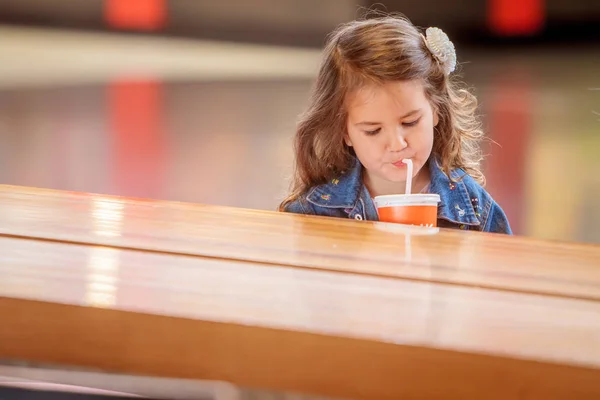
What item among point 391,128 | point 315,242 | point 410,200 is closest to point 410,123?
point 391,128

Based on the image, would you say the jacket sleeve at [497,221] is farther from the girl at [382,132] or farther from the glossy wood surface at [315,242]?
the glossy wood surface at [315,242]

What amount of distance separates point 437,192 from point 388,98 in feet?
0.58

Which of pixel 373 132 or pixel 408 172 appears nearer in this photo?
pixel 408 172

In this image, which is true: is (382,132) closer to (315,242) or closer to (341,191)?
(341,191)

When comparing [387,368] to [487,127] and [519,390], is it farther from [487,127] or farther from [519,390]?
[487,127]

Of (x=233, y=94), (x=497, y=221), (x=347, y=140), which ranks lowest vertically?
(x=497, y=221)

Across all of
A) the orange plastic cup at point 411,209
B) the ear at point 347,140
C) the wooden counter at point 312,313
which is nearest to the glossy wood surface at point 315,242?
the wooden counter at point 312,313

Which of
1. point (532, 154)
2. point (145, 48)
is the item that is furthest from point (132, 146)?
point (145, 48)

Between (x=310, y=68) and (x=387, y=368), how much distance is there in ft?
21.4

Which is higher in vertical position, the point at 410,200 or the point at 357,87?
the point at 357,87

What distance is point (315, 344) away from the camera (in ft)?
1.70

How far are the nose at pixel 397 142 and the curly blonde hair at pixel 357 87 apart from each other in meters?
0.10

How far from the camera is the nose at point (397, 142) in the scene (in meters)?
1.39

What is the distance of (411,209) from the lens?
42.3 inches
